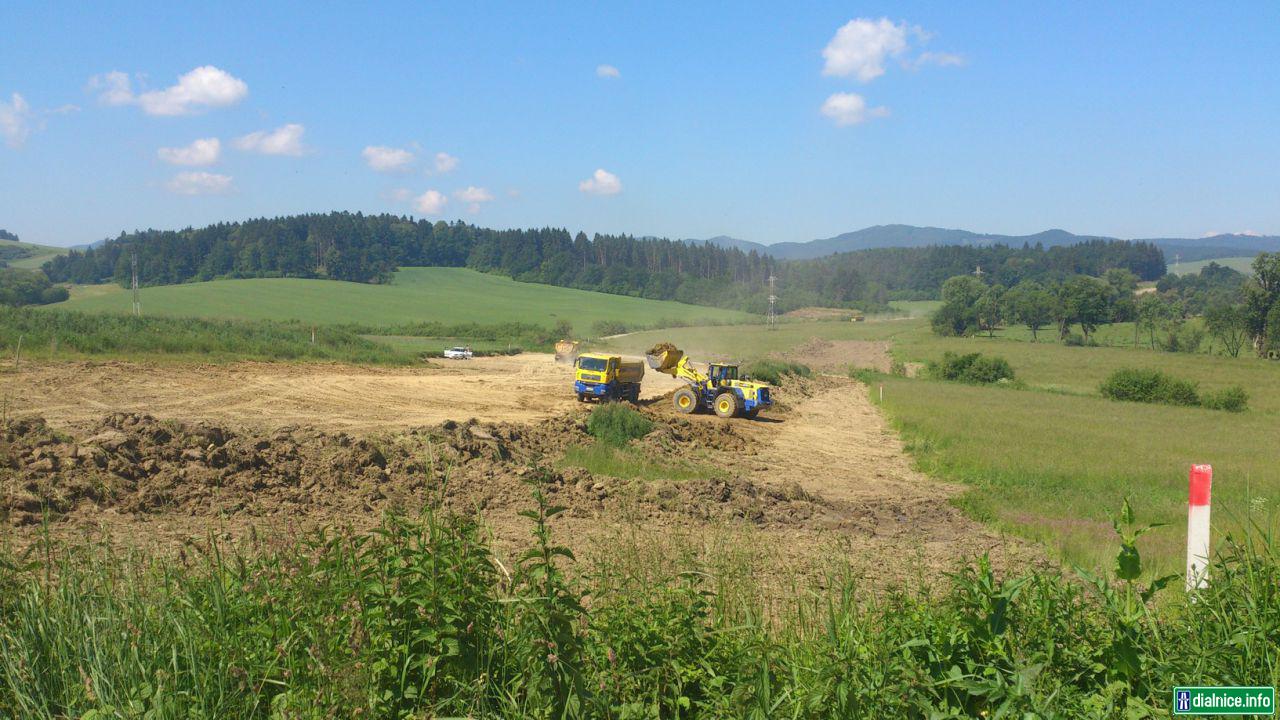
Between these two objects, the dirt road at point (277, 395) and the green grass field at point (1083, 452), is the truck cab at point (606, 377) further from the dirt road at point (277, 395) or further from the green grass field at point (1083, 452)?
the green grass field at point (1083, 452)

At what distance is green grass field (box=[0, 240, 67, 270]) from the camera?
381ft

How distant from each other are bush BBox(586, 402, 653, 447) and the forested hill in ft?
306

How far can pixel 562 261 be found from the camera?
145750 mm

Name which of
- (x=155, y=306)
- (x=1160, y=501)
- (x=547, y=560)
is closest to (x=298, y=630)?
(x=547, y=560)

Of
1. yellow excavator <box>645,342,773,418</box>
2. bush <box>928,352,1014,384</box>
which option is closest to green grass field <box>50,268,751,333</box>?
bush <box>928,352,1014,384</box>

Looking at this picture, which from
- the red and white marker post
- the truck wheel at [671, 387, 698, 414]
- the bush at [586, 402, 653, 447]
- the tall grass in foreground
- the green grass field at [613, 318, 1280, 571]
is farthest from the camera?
the truck wheel at [671, 387, 698, 414]

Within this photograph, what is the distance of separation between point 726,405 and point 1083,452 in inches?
423

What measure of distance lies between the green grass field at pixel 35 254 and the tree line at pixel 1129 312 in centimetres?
12774

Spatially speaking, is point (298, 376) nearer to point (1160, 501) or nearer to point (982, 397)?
point (1160, 501)

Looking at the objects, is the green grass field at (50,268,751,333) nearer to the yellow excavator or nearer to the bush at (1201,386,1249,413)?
the yellow excavator

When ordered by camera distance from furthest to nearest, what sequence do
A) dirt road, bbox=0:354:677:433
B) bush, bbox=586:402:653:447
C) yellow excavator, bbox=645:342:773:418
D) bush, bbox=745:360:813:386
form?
bush, bbox=745:360:813:386 → yellow excavator, bbox=645:342:773:418 → dirt road, bbox=0:354:677:433 → bush, bbox=586:402:653:447

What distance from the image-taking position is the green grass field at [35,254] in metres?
116

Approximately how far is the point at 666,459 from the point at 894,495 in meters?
5.08

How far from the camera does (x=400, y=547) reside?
442 centimetres
